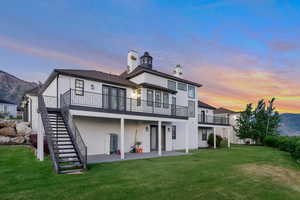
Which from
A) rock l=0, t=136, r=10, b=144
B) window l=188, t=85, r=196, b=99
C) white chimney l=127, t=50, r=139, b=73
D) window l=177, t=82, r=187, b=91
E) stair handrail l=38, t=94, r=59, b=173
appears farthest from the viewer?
window l=188, t=85, r=196, b=99

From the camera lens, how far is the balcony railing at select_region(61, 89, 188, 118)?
10984mm

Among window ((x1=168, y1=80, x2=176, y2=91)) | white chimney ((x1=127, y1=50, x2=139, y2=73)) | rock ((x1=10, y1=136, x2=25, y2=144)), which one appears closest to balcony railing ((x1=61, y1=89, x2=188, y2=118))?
window ((x1=168, y1=80, x2=176, y2=91))

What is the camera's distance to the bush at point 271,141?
21.8 m

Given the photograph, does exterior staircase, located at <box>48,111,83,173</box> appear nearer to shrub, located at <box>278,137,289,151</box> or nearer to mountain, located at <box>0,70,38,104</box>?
shrub, located at <box>278,137,289,151</box>

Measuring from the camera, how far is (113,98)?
13.9 metres

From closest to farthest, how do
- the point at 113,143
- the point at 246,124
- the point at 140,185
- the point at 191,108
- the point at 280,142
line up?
the point at 140,185 → the point at 113,143 → the point at 191,108 → the point at 280,142 → the point at 246,124

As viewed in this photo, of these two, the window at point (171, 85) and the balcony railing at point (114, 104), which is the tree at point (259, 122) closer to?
the balcony railing at point (114, 104)

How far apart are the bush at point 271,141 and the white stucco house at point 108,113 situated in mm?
10838

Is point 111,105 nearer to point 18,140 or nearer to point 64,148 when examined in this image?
point 64,148

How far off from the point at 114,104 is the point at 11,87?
106 m

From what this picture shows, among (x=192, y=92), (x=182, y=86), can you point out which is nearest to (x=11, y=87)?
(x=182, y=86)

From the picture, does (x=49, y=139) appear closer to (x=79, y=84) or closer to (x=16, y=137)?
(x=79, y=84)

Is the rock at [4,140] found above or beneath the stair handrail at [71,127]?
beneath

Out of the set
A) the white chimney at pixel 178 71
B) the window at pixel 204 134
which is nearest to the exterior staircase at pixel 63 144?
the white chimney at pixel 178 71
